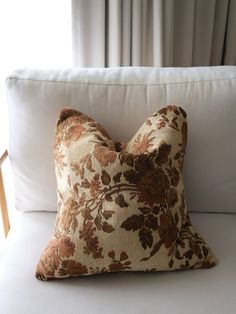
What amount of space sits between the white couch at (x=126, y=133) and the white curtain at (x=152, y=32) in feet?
1.05

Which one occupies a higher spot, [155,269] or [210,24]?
[210,24]

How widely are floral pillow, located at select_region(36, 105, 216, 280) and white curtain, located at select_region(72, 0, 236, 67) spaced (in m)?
0.58

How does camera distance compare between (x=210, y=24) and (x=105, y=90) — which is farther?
(x=210, y=24)

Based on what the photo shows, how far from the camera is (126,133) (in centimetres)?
108

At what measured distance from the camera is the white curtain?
1344 mm

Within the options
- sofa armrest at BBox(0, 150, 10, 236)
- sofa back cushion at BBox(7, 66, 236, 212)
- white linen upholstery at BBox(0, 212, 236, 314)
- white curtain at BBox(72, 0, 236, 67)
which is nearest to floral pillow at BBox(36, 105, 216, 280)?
white linen upholstery at BBox(0, 212, 236, 314)

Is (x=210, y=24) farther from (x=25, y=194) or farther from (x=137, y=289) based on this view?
(x=137, y=289)

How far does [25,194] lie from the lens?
1172 millimetres

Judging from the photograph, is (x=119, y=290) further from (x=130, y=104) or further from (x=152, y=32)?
(x=152, y=32)

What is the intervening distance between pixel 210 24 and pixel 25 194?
39.9 inches

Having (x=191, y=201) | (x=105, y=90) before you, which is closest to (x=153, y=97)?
(x=105, y=90)

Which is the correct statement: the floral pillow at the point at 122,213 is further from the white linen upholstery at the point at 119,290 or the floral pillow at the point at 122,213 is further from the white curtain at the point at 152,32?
the white curtain at the point at 152,32

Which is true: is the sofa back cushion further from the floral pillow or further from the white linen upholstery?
the white linen upholstery

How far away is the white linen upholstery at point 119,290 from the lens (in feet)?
2.71
